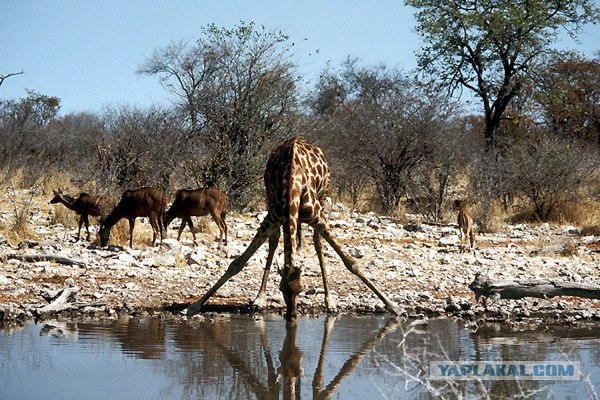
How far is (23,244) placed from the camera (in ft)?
41.4

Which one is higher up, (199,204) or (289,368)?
(199,204)

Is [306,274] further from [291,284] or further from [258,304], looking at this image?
[291,284]

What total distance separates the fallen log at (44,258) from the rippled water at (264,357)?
115 inches

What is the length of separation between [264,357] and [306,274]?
4634 mm

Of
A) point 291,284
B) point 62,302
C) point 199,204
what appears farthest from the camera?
point 199,204

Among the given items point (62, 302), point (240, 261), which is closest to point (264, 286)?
point (240, 261)

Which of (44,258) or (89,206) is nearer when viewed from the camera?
(44,258)

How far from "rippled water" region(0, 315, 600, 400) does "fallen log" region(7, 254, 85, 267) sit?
9.58 feet

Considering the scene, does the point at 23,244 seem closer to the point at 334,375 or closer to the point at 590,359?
the point at 334,375

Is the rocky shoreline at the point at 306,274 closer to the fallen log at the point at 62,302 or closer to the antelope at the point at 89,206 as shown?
the fallen log at the point at 62,302

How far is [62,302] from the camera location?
9109 millimetres

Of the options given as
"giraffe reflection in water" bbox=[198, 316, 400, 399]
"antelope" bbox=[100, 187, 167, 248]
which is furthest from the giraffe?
"antelope" bbox=[100, 187, 167, 248]

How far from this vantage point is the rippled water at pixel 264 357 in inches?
239

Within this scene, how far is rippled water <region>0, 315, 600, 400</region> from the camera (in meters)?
6.06
